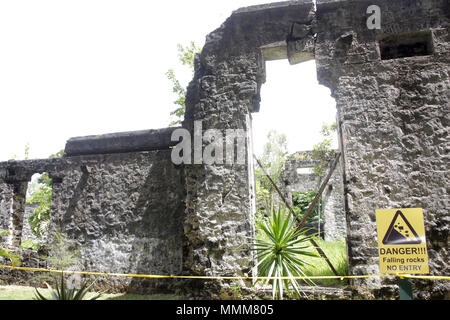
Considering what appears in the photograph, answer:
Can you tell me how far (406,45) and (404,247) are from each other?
3.04m

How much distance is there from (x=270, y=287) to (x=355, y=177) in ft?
6.03

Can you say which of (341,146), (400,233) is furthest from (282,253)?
(341,146)

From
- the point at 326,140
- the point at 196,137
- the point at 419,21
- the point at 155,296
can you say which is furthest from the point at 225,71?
the point at 326,140

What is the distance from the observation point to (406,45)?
16.0ft

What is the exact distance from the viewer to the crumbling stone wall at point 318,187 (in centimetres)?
1345

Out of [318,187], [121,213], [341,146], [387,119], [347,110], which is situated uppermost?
[318,187]

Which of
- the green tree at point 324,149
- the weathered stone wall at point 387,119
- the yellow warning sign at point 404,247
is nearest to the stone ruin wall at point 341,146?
the weathered stone wall at point 387,119

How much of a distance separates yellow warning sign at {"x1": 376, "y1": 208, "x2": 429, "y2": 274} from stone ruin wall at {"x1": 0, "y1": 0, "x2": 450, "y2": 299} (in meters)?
0.29

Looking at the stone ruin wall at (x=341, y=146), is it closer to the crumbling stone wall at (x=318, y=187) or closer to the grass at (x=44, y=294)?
the grass at (x=44, y=294)

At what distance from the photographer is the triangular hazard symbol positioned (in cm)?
373

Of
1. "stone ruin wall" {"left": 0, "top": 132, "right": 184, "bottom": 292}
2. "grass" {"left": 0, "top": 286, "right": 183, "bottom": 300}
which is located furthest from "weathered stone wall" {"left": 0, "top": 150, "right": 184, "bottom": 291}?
"grass" {"left": 0, "top": 286, "right": 183, "bottom": 300}

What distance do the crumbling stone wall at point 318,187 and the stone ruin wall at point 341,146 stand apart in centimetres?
878

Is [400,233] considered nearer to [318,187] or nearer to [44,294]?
[44,294]

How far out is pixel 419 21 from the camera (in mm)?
4590
